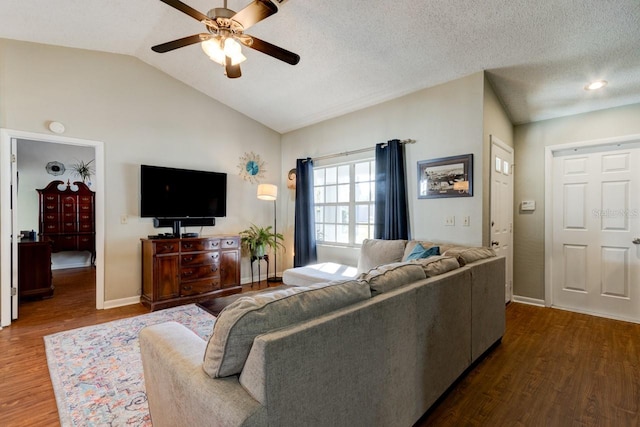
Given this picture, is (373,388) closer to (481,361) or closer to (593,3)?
(481,361)

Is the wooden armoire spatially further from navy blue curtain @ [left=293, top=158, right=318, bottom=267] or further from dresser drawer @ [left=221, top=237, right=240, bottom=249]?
navy blue curtain @ [left=293, top=158, right=318, bottom=267]

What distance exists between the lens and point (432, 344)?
1669 millimetres

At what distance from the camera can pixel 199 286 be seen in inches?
153

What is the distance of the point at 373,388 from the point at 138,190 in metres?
3.87

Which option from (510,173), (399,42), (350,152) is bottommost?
(510,173)

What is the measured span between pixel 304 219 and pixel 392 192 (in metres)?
1.62

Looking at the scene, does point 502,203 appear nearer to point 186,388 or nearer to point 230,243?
point 230,243

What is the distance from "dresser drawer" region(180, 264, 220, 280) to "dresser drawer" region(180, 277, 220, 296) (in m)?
0.07

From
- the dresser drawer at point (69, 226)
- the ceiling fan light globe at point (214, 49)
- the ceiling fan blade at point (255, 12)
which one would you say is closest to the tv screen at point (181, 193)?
the ceiling fan light globe at point (214, 49)

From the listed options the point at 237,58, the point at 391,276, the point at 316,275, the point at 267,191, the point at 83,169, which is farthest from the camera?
the point at 83,169

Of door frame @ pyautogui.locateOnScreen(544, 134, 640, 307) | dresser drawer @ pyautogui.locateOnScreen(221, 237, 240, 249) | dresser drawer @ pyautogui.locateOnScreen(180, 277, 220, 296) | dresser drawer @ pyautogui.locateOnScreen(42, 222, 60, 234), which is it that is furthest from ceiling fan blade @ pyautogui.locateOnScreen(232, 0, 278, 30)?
dresser drawer @ pyautogui.locateOnScreen(42, 222, 60, 234)

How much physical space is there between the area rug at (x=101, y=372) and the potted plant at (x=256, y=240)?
1.49 metres

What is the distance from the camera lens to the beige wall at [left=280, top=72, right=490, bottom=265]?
9.96 ft

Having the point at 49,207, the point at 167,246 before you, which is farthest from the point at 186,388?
the point at 49,207
